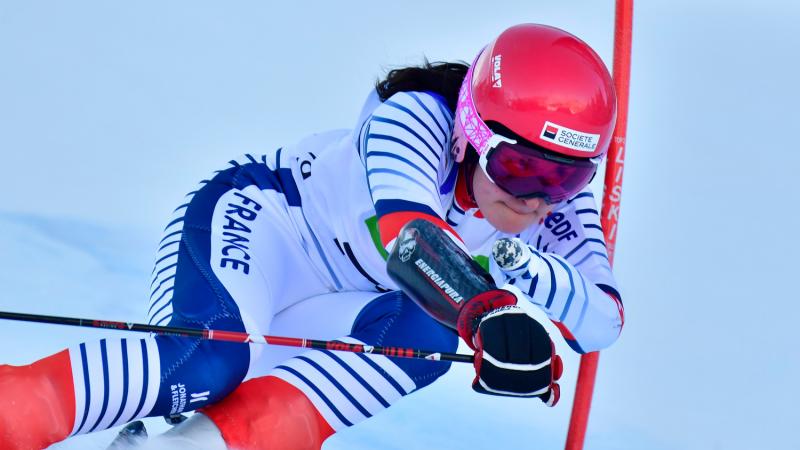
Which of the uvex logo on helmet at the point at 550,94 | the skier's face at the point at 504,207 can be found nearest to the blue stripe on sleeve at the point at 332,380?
the skier's face at the point at 504,207

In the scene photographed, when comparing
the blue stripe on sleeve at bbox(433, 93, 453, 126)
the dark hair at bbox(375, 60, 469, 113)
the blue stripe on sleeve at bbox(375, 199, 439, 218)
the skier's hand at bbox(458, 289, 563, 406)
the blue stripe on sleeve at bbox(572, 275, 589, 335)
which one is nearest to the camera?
the skier's hand at bbox(458, 289, 563, 406)

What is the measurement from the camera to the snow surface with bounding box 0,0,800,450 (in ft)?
13.1

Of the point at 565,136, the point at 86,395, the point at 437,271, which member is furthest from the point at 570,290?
the point at 86,395

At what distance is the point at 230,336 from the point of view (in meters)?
2.55

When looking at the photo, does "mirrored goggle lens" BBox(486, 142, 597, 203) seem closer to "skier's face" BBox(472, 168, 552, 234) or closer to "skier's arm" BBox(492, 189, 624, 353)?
"skier's face" BBox(472, 168, 552, 234)

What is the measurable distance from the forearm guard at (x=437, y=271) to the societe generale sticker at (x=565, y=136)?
404 millimetres

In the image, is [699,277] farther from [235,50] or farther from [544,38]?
[235,50]

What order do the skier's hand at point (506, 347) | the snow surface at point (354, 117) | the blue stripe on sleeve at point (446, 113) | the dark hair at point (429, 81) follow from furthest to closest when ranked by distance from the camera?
the snow surface at point (354, 117)
the dark hair at point (429, 81)
the blue stripe on sleeve at point (446, 113)
the skier's hand at point (506, 347)

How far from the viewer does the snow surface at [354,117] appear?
13.1 ft

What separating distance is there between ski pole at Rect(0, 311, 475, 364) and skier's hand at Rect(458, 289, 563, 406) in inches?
5.7

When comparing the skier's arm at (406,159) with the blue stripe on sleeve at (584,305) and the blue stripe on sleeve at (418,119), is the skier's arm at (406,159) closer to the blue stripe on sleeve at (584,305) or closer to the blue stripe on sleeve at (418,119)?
the blue stripe on sleeve at (418,119)

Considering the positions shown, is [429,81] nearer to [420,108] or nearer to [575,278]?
[420,108]

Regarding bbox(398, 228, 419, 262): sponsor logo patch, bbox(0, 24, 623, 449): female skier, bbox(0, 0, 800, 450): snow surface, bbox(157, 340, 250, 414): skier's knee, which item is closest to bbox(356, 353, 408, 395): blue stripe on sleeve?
bbox(0, 24, 623, 449): female skier

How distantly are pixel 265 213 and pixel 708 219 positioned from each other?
90.8 inches
